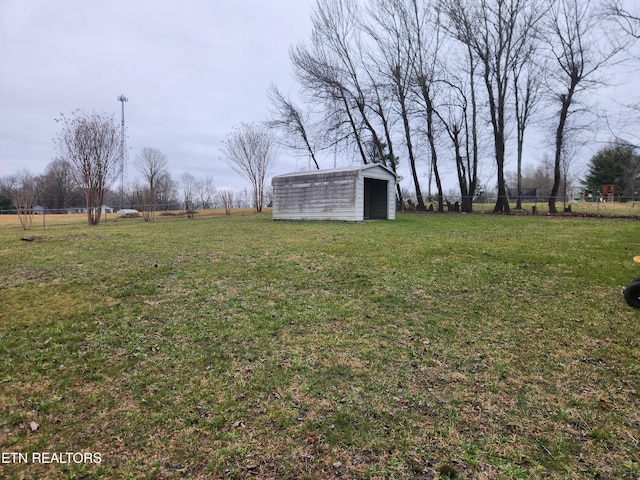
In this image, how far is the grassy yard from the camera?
1902 mm

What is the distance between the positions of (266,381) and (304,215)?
13.1 metres

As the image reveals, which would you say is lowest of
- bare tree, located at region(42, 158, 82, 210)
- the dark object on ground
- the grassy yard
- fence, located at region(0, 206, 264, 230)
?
the grassy yard

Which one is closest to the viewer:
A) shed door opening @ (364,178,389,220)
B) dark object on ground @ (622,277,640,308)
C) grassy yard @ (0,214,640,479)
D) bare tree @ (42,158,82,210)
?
grassy yard @ (0,214,640,479)

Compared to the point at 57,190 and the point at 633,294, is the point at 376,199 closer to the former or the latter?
the point at 633,294

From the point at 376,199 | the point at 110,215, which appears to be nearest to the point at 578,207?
the point at 376,199

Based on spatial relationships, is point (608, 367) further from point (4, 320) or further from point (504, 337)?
point (4, 320)

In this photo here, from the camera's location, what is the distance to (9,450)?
1930 millimetres

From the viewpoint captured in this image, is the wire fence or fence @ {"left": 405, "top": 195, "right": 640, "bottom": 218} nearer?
the wire fence

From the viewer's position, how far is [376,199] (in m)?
16.9

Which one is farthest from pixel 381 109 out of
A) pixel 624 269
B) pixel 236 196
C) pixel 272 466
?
pixel 272 466

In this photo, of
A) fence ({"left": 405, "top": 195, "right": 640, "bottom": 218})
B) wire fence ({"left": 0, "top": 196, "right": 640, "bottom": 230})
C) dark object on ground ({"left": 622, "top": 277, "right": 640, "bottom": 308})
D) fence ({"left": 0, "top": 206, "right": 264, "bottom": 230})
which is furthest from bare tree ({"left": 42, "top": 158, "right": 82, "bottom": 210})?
dark object on ground ({"left": 622, "top": 277, "right": 640, "bottom": 308})

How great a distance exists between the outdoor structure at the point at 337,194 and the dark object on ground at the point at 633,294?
1007 cm

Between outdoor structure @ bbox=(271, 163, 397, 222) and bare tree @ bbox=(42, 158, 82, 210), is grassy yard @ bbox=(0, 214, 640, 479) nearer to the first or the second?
outdoor structure @ bbox=(271, 163, 397, 222)

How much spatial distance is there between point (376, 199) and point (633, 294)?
1323 centimetres
